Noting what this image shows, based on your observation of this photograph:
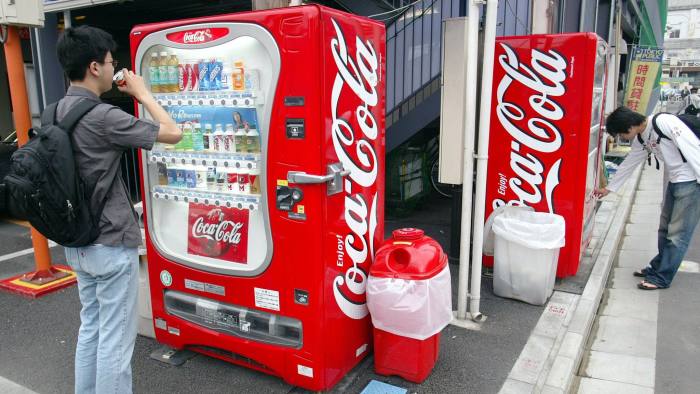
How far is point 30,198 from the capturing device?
2.17 meters

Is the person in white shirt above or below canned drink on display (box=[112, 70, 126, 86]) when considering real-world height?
below

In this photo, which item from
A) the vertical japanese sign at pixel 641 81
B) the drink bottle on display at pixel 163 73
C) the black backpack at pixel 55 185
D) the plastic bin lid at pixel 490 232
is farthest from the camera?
the vertical japanese sign at pixel 641 81

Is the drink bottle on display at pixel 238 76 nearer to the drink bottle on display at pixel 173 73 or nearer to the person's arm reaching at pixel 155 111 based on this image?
the drink bottle on display at pixel 173 73

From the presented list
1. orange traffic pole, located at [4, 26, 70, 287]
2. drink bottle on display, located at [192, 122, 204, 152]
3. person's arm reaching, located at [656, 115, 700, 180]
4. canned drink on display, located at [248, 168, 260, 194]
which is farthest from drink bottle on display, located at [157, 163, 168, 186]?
person's arm reaching, located at [656, 115, 700, 180]

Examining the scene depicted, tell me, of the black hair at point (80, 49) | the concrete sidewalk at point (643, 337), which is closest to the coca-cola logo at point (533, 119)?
the concrete sidewalk at point (643, 337)

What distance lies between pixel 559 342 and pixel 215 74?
9.97 ft

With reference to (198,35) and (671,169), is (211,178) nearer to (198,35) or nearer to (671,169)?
(198,35)

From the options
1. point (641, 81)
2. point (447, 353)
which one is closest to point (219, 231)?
point (447, 353)

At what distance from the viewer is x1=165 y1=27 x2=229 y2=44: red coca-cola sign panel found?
2826 millimetres

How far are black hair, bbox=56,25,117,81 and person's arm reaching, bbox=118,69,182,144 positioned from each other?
0.17 meters

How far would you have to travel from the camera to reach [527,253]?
4.18 meters

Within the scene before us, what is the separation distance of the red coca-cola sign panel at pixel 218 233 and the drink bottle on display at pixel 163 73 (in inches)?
31.0

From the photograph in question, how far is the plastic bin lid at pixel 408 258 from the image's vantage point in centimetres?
Answer: 292

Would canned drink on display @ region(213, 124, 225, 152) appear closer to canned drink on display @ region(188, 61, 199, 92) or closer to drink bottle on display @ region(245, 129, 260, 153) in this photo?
drink bottle on display @ region(245, 129, 260, 153)
